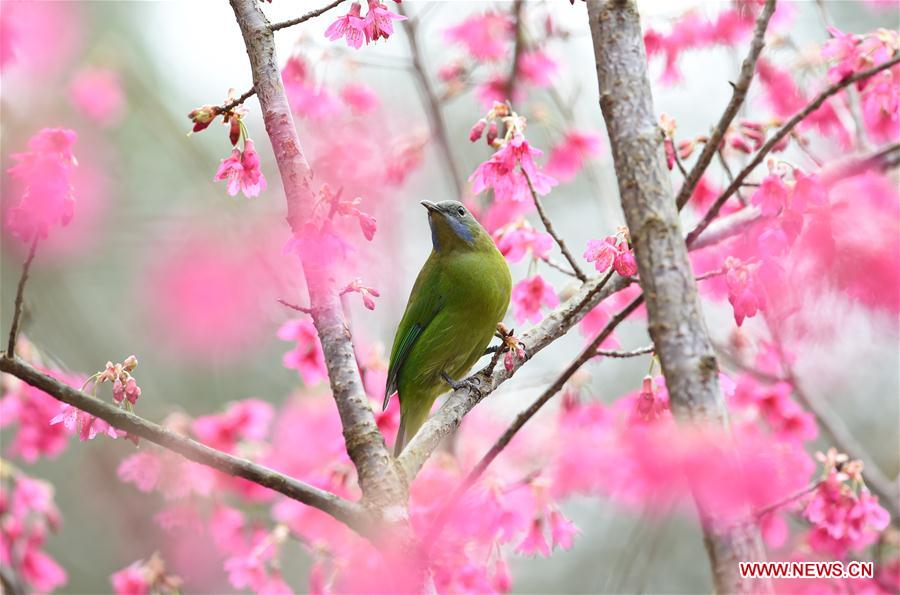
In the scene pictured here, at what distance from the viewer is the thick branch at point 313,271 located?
2109 mm

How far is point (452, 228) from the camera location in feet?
12.9

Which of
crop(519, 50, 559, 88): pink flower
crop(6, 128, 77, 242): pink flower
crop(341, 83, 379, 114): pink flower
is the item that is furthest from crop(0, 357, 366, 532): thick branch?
crop(519, 50, 559, 88): pink flower

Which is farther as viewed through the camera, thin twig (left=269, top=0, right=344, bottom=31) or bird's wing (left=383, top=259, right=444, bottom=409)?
bird's wing (left=383, top=259, right=444, bottom=409)

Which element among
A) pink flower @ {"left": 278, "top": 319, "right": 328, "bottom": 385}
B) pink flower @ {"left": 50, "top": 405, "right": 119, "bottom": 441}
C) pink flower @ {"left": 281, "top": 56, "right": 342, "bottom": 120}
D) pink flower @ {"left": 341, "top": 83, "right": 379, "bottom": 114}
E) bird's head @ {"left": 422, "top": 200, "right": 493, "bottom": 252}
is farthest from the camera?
pink flower @ {"left": 341, "top": 83, "right": 379, "bottom": 114}

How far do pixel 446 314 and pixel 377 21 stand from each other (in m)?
1.58

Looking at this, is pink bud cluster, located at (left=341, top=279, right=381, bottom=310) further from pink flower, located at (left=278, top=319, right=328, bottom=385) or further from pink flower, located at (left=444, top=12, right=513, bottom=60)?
pink flower, located at (left=444, top=12, right=513, bottom=60)

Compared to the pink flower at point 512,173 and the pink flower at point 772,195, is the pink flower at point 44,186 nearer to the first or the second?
the pink flower at point 512,173

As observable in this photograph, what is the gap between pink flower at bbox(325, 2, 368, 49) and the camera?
2.49 m

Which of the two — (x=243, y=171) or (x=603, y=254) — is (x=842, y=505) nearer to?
(x=603, y=254)

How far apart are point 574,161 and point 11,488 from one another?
11.0ft

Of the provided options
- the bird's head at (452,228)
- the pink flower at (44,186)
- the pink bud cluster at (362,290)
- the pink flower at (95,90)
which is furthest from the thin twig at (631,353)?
the pink flower at (95,90)

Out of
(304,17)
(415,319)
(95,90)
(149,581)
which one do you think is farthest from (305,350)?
(95,90)

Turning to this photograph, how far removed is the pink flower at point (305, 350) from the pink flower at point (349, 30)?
1.48m

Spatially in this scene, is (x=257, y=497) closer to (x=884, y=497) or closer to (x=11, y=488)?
(x=11, y=488)
